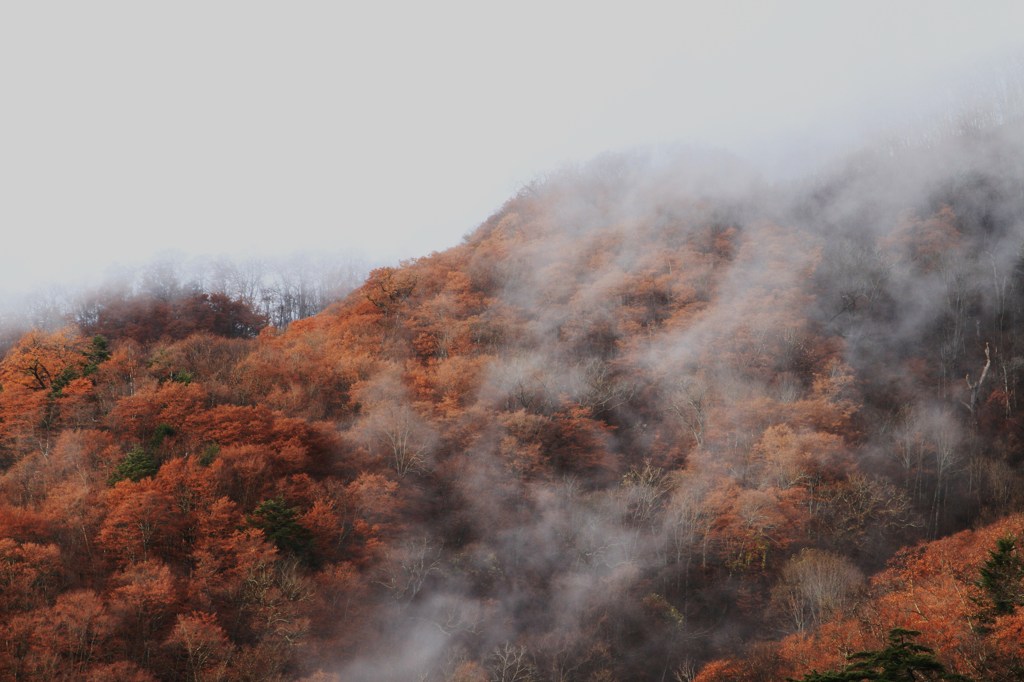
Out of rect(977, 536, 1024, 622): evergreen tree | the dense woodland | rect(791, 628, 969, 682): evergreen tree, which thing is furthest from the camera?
the dense woodland

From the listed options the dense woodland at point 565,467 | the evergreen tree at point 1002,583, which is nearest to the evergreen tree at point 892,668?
the dense woodland at point 565,467

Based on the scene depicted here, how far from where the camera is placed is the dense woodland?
2808cm

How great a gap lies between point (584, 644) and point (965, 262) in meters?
55.6

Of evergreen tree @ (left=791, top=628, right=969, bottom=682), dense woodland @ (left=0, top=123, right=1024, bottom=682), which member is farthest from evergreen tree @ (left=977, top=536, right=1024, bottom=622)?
evergreen tree @ (left=791, top=628, right=969, bottom=682)

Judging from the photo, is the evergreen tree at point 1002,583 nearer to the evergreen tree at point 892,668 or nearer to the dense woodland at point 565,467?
the dense woodland at point 565,467

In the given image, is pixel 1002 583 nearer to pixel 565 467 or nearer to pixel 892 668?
pixel 892 668

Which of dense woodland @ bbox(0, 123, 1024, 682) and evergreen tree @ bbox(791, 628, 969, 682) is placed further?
dense woodland @ bbox(0, 123, 1024, 682)

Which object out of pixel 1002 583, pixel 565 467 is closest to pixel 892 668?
pixel 1002 583

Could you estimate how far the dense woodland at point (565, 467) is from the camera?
28078mm

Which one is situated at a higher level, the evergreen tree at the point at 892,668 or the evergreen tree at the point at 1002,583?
the evergreen tree at the point at 892,668

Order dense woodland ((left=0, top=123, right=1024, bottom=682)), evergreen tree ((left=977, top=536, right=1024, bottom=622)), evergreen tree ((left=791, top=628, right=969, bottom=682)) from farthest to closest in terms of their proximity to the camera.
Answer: dense woodland ((left=0, top=123, right=1024, bottom=682)), evergreen tree ((left=977, top=536, right=1024, bottom=622)), evergreen tree ((left=791, top=628, right=969, bottom=682))

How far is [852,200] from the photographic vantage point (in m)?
70.9

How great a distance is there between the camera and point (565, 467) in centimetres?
4491

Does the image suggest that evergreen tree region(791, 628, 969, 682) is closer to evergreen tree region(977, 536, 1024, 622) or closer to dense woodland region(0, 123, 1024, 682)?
dense woodland region(0, 123, 1024, 682)
